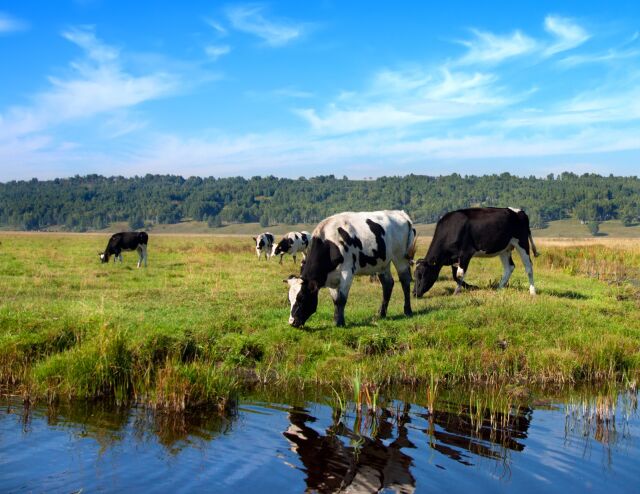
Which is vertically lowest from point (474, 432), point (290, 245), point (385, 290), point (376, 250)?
point (474, 432)

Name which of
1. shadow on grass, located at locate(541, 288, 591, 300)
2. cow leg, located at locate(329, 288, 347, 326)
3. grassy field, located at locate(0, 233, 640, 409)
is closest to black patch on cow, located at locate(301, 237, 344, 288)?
cow leg, located at locate(329, 288, 347, 326)

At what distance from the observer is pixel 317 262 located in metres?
13.3

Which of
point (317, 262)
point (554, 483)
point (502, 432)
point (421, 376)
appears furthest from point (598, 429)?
point (317, 262)

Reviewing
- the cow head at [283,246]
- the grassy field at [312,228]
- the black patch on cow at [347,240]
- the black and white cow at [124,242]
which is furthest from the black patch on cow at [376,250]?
the grassy field at [312,228]

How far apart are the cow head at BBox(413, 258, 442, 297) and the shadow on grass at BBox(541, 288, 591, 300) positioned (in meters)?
3.28

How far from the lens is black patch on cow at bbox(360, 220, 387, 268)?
13.9m

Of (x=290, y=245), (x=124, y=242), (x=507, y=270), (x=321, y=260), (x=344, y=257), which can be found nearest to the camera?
(x=321, y=260)

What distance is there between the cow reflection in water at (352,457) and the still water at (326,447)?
0.01 m

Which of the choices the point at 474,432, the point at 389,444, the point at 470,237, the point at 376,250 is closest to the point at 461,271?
the point at 470,237

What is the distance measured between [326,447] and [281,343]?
4379 millimetres

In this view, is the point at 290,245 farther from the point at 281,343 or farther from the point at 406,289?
the point at 281,343

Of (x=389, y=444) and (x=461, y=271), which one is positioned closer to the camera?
(x=389, y=444)

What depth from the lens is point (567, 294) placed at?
1852 cm

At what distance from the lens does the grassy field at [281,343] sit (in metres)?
9.57
